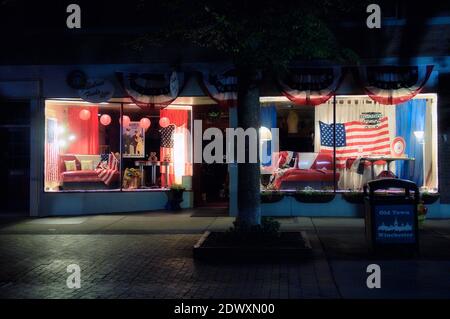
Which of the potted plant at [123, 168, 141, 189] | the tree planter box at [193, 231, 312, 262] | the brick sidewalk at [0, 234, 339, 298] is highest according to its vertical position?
the potted plant at [123, 168, 141, 189]

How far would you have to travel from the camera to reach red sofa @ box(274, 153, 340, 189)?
50.2 ft

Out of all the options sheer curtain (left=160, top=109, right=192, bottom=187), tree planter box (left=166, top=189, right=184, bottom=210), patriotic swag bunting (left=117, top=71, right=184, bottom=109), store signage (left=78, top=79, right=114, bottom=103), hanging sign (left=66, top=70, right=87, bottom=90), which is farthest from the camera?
sheer curtain (left=160, top=109, right=192, bottom=187)

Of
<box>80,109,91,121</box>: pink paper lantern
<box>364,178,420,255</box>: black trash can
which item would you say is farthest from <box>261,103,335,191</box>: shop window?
<box>364,178,420,255</box>: black trash can

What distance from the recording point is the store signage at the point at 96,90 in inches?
606

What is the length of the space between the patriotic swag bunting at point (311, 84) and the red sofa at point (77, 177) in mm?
5495

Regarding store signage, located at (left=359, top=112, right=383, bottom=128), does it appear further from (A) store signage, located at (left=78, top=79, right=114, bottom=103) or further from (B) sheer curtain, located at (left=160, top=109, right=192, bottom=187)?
(A) store signage, located at (left=78, top=79, right=114, bottom=103)

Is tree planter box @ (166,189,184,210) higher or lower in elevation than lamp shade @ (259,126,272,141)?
lower

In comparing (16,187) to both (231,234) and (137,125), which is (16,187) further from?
(231,234)

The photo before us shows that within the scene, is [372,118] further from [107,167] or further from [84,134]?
[84,134]

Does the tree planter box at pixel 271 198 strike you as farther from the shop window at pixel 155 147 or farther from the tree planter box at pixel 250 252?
the tree planter box at pixel 250 252

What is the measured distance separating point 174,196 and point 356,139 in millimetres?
5080

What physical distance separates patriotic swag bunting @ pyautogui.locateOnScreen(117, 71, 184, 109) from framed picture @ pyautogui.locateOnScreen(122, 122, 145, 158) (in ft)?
4.25

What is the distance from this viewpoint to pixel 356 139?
15.3m

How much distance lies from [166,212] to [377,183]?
739 cm
